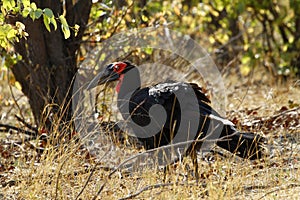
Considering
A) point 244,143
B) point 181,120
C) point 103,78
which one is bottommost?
point 244,143

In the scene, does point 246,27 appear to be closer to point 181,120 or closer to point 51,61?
point 51,61

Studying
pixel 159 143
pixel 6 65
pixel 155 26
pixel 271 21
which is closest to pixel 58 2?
pixel 6 65

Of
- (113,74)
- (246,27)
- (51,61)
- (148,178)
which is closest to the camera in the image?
(148,178)

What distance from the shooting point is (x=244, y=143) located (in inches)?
194

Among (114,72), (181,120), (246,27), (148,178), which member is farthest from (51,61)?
(246,27)

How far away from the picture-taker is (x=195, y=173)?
5051 mm

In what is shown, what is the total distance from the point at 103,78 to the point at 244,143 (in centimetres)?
154

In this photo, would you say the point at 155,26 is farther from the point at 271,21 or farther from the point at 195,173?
the point at 271,21

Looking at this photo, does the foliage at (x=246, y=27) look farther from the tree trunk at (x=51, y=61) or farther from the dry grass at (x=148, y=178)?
the dry grass at (x=148, y=178)

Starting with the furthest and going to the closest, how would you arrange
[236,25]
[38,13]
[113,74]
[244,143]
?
[236,25], [113,74], [244,143], [38,13]

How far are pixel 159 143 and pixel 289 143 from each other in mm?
1490

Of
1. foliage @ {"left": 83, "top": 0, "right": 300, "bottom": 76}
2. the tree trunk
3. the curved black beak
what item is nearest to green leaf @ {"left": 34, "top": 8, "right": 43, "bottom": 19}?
the curved black beak

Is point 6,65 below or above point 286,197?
above

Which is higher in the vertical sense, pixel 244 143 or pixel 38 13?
pixel 38 13
